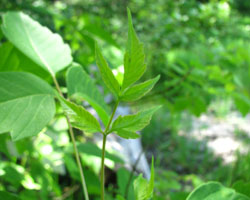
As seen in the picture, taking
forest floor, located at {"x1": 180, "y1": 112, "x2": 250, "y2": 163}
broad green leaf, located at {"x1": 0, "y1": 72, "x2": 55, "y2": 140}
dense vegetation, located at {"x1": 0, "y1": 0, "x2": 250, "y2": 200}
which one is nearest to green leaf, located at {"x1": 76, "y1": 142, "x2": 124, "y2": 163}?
dense vegetation, located at {"x1": 0, "y1": 0, "x2": 250, "y2": 200}

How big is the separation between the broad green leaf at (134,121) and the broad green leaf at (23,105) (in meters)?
0.10

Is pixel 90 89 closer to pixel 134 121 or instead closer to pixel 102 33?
pixel 134 121

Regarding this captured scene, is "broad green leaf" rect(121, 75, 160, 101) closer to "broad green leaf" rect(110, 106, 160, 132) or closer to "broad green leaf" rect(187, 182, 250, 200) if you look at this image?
"broad green leaf" rect(110, 106, 160, 132)

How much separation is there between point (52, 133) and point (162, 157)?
2.52 meters

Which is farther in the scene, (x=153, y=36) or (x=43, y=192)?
(x=153, y=36)

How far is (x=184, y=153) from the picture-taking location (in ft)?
10.1

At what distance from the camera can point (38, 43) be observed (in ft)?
1.37

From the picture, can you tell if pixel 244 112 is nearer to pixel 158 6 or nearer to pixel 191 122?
pixel 158 6

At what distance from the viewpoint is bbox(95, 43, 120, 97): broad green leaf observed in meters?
0.25

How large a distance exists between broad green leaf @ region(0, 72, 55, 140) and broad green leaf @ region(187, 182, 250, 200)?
20 cm

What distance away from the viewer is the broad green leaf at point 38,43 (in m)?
0.40

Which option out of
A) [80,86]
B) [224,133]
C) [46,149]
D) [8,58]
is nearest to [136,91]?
[80,86]

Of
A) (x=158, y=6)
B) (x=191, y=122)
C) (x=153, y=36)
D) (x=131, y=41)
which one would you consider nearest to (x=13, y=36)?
(x=131, y=41)

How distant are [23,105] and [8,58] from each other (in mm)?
186
